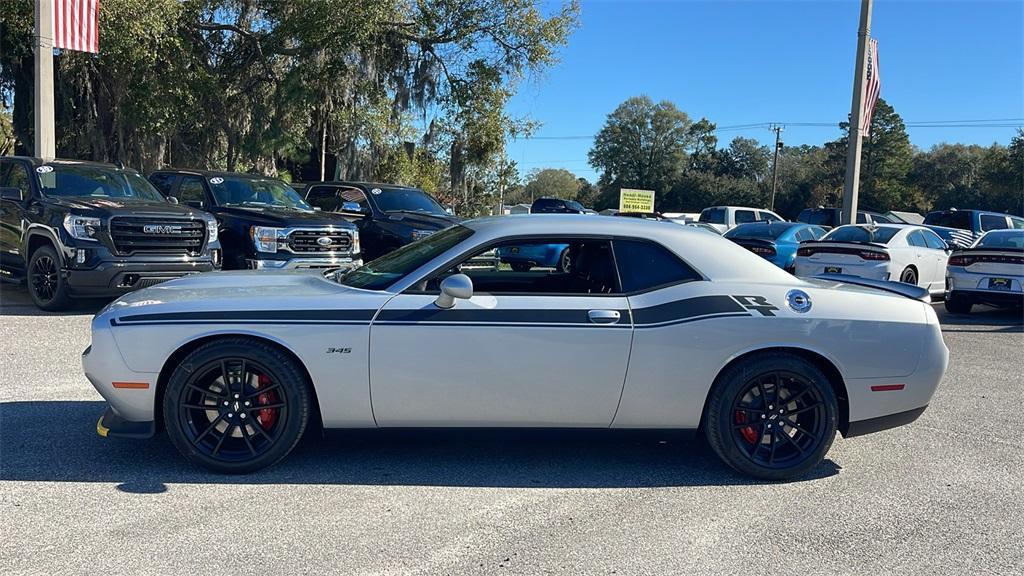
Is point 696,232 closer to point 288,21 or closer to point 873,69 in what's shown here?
point 873,69

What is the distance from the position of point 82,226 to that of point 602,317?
7.39 meters

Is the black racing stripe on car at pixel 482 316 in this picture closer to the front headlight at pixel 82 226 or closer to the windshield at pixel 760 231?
the front headlight at pixel 82 226

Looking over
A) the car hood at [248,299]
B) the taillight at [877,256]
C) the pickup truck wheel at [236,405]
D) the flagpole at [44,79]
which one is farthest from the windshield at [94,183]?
the taillight at [877,256]

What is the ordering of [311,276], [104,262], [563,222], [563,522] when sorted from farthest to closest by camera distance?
[104,262] < [311,276] < [563,222] < [563,522]

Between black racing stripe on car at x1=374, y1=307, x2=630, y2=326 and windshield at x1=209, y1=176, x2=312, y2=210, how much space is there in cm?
834

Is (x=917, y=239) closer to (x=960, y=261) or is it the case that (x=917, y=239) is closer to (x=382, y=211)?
(x=960, y=261)

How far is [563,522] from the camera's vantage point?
4047 millimetres

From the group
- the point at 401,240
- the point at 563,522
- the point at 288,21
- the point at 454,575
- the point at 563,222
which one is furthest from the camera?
the point at 288,21

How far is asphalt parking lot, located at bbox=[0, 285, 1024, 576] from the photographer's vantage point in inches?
142

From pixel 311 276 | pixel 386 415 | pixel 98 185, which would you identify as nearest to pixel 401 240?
pixel 98 185

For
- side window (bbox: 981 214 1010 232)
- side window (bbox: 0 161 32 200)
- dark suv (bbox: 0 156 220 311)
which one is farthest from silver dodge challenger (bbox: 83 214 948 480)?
side window (bbox: 981 214 1010 232)

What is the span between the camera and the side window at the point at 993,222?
70.6ft

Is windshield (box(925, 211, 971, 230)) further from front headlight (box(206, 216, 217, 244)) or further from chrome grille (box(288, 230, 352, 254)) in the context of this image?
front headlight (box(206, 216, 217, 244))

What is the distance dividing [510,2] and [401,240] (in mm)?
11659
